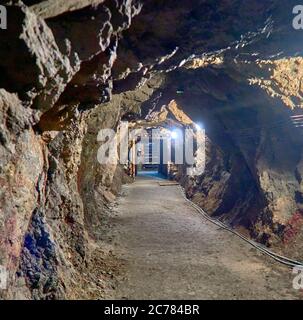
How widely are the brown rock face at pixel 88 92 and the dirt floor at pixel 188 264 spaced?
577 millimetres

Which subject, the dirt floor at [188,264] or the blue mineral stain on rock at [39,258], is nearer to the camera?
the blue mineral stain on rock at [39,258]

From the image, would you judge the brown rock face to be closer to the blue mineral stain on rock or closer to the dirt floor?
the blue mineral stain on rock

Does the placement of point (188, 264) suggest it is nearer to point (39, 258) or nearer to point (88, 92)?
point (39, 258)

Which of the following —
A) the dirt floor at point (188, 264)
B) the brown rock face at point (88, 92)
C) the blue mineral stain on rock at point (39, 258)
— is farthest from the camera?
the dirt floor at point (188, 264)

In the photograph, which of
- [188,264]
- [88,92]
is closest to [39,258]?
[88,92]

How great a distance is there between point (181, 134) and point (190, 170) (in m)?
3.09

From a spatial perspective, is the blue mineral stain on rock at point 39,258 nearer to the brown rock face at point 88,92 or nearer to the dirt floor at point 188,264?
the brown rock face at point 88,92

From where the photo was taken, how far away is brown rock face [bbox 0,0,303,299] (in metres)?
2.67

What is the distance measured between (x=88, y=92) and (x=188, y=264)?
3674 millimetres

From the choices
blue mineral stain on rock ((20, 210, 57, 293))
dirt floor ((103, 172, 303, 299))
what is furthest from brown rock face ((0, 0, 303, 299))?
dirt floor ((103, 172, 303, 299))

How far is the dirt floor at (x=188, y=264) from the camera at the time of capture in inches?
186

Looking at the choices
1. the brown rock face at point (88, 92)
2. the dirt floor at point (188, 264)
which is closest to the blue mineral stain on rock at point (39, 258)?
the brown rock face at point (88, 92)

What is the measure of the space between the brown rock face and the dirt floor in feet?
1.89
